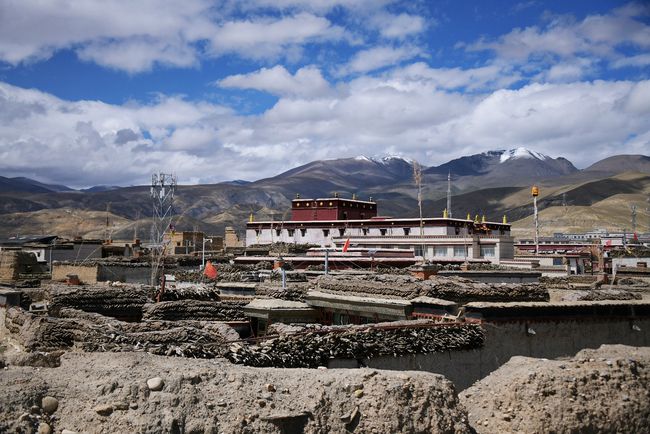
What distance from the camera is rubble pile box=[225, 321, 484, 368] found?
11.6 m

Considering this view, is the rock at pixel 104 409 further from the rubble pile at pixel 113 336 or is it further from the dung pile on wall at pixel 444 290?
the dung pile on wall at pixel 444 290

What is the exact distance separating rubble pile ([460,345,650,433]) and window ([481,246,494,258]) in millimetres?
39479

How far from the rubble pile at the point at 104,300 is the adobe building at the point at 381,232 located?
28.8 m

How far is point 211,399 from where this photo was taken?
9211 mm

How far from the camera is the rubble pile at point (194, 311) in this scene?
1805cm

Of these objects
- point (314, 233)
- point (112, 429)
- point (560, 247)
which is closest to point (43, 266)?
point (314, 233)

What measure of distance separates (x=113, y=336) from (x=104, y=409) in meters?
3.42

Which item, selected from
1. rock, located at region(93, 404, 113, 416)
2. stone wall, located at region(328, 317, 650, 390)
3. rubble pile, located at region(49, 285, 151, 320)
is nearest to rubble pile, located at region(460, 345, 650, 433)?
stone wall, located at region(328, 317, 650, 390)

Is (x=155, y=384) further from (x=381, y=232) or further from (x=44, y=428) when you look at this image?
(x=381, y=232)

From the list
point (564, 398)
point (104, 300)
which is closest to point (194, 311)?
point (104, 300)

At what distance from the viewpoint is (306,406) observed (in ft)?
31.2

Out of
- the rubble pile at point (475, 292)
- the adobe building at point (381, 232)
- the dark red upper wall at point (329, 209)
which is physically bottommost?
the rubble pile at point (475, 292)

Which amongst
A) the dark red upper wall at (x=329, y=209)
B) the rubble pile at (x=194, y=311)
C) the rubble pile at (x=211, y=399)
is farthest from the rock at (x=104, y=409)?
the dark red upper wall at (x=329, y=209)

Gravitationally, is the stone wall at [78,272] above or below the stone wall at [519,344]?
above
